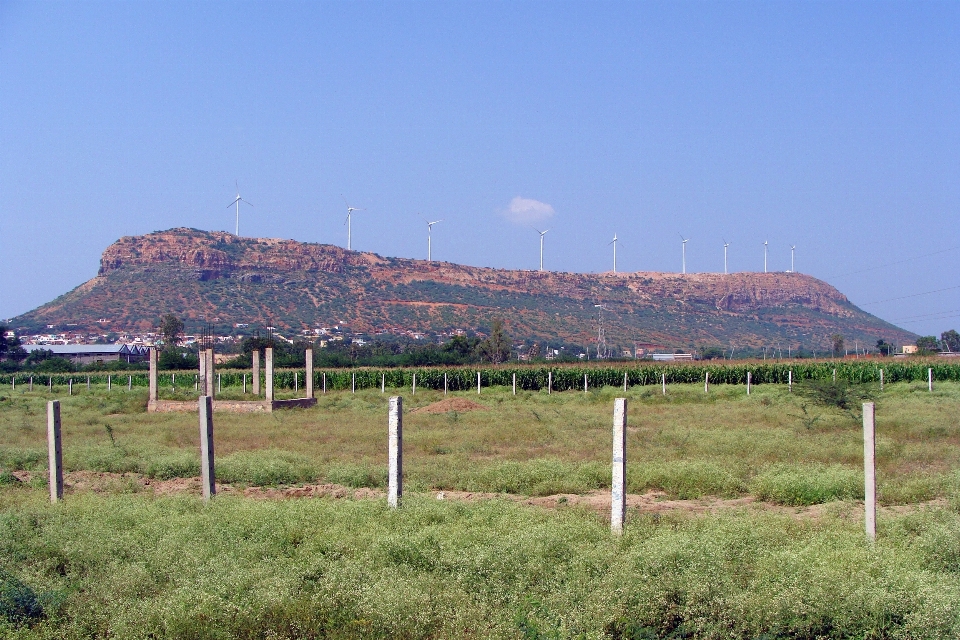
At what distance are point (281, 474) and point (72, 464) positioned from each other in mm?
4688

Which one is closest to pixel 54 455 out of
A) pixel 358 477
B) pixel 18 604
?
pixel 358 477

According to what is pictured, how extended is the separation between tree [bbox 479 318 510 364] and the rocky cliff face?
31.5 meters

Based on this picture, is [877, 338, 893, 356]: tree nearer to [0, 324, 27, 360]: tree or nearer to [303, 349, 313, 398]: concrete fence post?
[303, 349, 313, 398]: concrete fence post

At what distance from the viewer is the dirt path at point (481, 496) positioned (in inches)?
400

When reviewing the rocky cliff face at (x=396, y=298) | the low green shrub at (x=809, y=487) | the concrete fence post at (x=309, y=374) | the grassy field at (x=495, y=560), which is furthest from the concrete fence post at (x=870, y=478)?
the rocky cliff face at (x=396, y=298)

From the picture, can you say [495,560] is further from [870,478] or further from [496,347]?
[496,347]

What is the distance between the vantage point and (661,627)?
601 cm

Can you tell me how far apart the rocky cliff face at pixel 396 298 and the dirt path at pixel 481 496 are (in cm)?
9149

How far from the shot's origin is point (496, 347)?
2960 inches

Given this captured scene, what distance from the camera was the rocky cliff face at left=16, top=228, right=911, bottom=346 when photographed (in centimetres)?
11318

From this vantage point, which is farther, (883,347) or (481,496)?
(883,347)

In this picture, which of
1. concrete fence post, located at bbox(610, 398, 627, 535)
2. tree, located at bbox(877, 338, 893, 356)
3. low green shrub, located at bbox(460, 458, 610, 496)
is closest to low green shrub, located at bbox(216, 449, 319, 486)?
low green shrub, located at bbox(460, 458, 610, 496)

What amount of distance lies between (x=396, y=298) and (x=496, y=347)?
52.3 m

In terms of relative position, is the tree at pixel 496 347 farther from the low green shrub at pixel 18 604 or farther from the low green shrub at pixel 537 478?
the low green shrub at pixel 18 604
